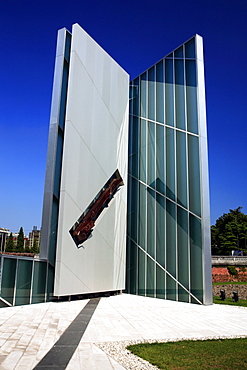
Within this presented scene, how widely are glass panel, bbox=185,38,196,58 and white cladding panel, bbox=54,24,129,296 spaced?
13.5ft

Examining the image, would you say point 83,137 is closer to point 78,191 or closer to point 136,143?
point 78,191

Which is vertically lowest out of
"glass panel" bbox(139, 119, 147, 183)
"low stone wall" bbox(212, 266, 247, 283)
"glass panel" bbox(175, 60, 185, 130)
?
Result: "low stone wall" bbox(212, 266, 247, 283)

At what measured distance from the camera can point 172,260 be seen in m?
16.4

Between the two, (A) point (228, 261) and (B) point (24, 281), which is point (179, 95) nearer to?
(B) point (24, 281)

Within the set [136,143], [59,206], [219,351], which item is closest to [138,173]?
[136,143]

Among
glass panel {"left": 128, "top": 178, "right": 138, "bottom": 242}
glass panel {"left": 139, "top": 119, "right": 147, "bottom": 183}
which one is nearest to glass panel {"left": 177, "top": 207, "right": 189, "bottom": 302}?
glass panel {"left": 128, "top": 178, "right": 138, "bottom": 242}

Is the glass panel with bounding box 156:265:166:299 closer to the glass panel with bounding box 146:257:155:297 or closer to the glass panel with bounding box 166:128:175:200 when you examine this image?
the glass panel with bounding box 146:257:155:297

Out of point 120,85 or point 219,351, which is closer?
point 219,351

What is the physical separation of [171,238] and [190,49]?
33.4ft

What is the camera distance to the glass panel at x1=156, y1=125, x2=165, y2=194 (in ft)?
58.2

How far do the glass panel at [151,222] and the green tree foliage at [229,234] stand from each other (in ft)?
107

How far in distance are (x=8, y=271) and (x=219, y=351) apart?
8.38m

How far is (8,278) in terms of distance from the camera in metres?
12.1

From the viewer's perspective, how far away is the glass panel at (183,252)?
15.6 m
